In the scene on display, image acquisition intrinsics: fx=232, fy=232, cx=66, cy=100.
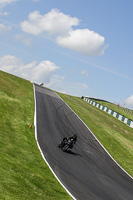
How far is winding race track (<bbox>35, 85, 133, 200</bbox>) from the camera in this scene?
12992 mm

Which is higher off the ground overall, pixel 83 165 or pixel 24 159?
pixel 24 159

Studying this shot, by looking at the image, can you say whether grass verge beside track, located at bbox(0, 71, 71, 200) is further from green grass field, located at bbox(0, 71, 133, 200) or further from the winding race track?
the winding race track

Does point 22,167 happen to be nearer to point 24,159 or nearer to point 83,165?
point 24,159

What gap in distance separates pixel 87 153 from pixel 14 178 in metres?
11.6

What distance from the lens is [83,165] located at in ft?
56.0

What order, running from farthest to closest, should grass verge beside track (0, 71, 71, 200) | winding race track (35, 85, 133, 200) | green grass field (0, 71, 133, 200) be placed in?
winding race track (35, 85, 133, 200), green grass field (0, 71, 133, 200), grass verge beside track (0, 71, 71, 200)

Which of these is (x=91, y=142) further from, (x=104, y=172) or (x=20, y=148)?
(x=20, y=148)

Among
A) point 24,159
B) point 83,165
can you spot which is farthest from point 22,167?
point 83,165

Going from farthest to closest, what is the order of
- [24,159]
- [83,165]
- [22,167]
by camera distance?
[83,165]
[24,159]
[22,167]

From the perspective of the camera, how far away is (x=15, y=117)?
2272 cm

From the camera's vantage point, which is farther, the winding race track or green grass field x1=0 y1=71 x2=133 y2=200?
the winding race track

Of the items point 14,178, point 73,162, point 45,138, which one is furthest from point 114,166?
point 14,178

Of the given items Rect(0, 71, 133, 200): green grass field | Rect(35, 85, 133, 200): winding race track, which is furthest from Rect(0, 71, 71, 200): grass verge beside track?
Rect(35, 85, 133, 200): winding race track

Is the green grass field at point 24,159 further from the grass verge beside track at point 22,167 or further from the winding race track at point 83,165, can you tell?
the winding race track at point 83,165
